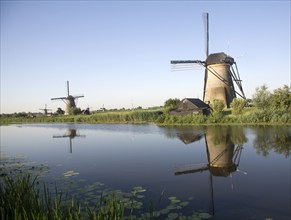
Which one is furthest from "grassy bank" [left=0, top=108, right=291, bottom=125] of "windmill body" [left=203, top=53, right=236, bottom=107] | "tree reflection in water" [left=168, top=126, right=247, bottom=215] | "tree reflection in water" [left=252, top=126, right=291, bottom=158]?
"tree reflection in water" [left=168, top=126, right=247, bottom=215]

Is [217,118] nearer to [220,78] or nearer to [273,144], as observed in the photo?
[220,78]

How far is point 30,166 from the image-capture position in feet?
36.6

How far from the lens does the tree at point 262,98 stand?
1096 inches

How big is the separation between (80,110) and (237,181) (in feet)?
177

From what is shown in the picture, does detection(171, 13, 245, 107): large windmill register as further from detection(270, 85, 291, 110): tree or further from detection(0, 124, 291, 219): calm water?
detection(0, 124, 291, 219): calm water

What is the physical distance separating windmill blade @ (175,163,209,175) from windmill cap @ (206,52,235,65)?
977 inches

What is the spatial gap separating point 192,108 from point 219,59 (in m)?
7.25

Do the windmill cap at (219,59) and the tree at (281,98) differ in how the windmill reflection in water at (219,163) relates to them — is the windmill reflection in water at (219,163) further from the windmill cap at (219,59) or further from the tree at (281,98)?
the windmill cap at (219,59)

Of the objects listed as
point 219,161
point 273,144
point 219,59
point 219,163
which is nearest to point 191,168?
point 219,163

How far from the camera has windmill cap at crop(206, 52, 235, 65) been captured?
32825 millimetres

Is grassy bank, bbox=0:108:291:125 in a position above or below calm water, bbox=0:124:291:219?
above

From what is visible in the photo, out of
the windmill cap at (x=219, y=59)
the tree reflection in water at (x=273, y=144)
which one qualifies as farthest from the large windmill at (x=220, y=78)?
the tree reflection in water at (x=273, y=144)

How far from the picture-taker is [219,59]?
33.1m

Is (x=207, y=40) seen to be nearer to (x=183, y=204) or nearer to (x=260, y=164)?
(x=260, y=164)
